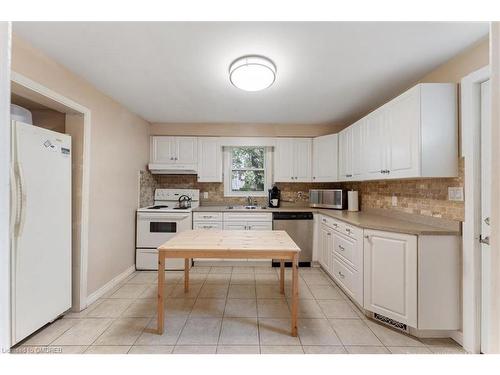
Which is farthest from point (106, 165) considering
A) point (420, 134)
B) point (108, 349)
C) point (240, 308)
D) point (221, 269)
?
point (420, 134)

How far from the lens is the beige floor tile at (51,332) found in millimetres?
1829

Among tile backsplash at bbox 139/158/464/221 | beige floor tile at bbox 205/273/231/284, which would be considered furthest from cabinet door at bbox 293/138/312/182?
beige floor tile at bbox 205/273/231/284

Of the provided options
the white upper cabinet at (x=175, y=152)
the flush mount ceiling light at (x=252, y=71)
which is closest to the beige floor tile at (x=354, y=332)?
the flush mount ceiling light at (x=252, y=71)

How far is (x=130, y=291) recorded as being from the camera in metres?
2.75

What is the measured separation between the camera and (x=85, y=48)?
180 centimetres

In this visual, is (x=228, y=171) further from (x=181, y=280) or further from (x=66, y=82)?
(x=66, y=82)

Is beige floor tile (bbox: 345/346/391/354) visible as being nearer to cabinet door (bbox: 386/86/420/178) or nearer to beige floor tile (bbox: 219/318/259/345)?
beige floor tile (bbox: 219/318/259/345)

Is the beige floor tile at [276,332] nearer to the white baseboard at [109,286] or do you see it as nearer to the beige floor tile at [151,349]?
the beige floor tile at [151,349]

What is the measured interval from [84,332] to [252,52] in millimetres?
2729

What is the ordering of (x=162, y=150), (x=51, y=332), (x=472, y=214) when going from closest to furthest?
1. (x=472, y=214)
2. (x=51, y=332)
3. (x=162, y=150)

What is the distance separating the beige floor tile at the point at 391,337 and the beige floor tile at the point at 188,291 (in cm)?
186

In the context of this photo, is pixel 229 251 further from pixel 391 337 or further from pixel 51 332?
pixel 51 332

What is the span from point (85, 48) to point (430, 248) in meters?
3.17
